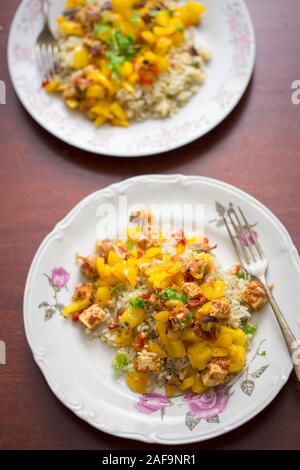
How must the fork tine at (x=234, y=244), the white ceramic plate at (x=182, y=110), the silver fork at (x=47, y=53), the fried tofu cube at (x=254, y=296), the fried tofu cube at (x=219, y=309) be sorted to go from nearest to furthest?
1. the fried tofu cube at (x=219, y=309)
2. the fried tofu cube at (x=254, y=296)
3. the fork tine at (x=234, y=244)
4. the white ceramic plate at (x=182, y=110)
5. the silver fork at (x=47, y=53)

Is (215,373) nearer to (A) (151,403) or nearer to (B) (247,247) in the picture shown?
(A) (151,403)

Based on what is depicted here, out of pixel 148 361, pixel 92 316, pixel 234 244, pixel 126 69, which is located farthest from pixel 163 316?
pixel 126 69

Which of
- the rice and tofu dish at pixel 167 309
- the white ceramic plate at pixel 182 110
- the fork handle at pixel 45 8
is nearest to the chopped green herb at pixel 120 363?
the rice and tofu dish at pixel 167 309

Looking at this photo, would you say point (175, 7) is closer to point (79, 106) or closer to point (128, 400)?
point (79, 106)

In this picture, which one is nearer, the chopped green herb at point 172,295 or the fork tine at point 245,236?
the chopped green herb at point 172,295

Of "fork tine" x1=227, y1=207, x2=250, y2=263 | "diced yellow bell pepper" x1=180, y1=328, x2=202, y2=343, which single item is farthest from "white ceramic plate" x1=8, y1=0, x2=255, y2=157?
"diced yellow bell pepper" x1=180, y1=328, x2=202, y2=343

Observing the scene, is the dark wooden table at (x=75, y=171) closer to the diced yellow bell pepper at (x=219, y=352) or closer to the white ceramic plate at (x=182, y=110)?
the white ceramic plate at (x=182, y=110)

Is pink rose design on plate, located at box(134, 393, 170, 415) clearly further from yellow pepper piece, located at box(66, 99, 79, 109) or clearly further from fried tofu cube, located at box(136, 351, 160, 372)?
yellow pepper piece, located at box(66, 99, 79, 109)
